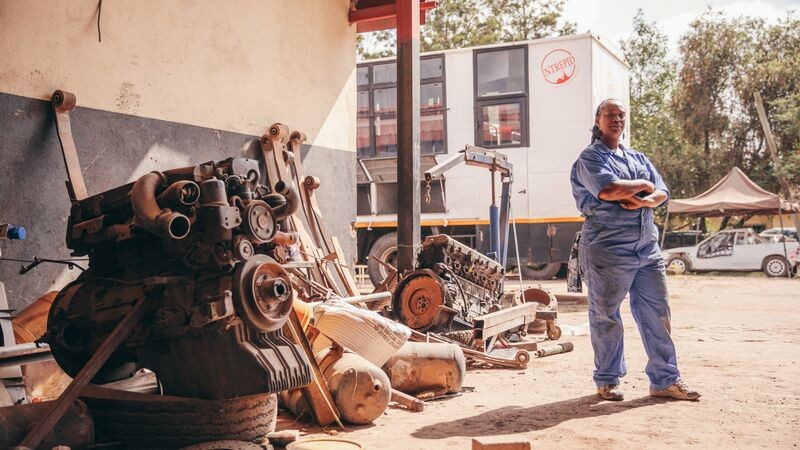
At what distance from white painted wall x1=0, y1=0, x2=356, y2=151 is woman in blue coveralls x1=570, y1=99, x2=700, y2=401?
10.6 ft

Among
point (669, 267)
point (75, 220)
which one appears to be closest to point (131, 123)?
point (75, 220)

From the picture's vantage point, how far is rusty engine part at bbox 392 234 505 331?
659 centimetres

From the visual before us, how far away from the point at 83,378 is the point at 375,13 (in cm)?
595

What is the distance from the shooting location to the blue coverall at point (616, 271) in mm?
4734

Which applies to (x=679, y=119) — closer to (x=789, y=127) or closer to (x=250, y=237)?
(x=789, y=127)

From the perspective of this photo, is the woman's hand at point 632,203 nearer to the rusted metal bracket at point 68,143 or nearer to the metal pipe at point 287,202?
the metal pipe at point 287,202

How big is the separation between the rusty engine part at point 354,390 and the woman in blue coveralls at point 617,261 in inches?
61.3

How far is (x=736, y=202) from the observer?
728 inches

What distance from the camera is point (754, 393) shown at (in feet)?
16.3

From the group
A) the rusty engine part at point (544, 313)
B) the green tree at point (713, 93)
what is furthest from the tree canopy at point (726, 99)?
the rusty engine part at point (544, 313)

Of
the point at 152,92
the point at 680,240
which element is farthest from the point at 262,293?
the point at 680,240

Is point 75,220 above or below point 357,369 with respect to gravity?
above

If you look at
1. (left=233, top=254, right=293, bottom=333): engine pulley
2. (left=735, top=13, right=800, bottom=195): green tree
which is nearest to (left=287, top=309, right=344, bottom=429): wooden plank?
(left=233, top=254, right=293, bottom=333): engine pulley

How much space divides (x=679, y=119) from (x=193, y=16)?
27.5m
